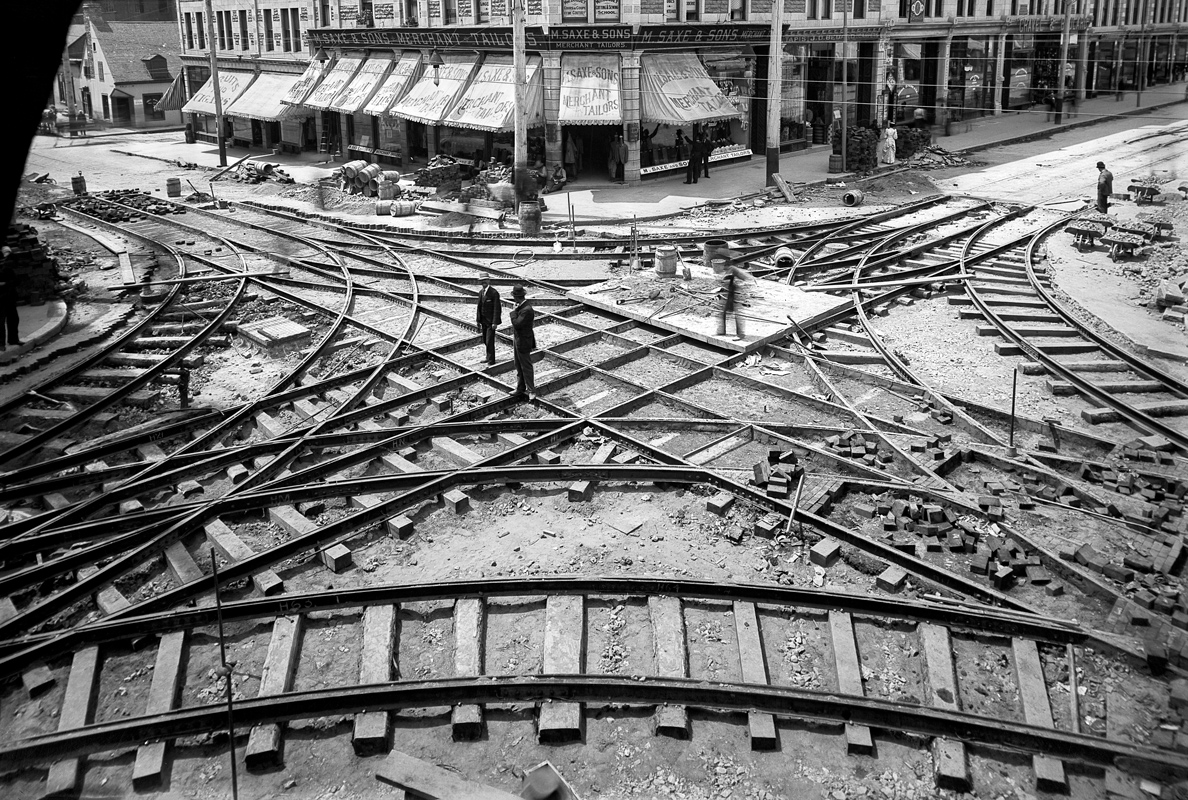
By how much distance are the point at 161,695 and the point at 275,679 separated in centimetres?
90

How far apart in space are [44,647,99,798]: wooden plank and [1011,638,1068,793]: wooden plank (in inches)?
272

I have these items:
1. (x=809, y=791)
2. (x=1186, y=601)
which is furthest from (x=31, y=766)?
(x=1186, y=601)

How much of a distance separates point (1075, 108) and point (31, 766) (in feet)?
187

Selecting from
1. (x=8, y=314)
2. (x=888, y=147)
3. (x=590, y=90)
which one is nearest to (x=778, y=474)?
(x=8, y=314)

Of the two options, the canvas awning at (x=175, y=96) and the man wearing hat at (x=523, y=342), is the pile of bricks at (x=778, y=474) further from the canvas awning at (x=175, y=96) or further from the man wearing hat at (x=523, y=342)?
the canvas awning at (x=175, y=96)

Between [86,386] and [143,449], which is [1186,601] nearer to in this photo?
[143,449]

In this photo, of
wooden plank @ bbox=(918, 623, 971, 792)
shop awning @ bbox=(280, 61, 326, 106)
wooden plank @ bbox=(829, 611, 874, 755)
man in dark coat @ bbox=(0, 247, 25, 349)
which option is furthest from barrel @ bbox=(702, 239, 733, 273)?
shop awning @ bbox=(280, 61, 326, 106)

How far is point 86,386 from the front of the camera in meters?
14.8

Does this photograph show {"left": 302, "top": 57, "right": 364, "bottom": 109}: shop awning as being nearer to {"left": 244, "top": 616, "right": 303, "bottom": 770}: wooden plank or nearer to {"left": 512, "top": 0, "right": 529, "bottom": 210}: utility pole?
{"left": 512, "top": 0, "right": 529, "bottom": 210}: utility pole

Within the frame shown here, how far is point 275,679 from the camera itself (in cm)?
765

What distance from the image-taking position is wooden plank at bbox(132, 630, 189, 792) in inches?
264

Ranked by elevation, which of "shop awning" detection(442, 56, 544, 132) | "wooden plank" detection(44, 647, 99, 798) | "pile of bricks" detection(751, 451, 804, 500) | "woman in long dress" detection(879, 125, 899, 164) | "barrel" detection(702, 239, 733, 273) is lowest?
"wooden plank" detection(44, 647, 99, 798)

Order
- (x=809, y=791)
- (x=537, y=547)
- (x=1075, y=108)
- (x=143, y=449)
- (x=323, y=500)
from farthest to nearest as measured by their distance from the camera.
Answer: (x=1075, y=108) → (x=143, y=449) → (x=323, y=500) → (x=537, y=547) → (x=809, y=791)

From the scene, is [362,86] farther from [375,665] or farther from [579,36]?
[375,665]
